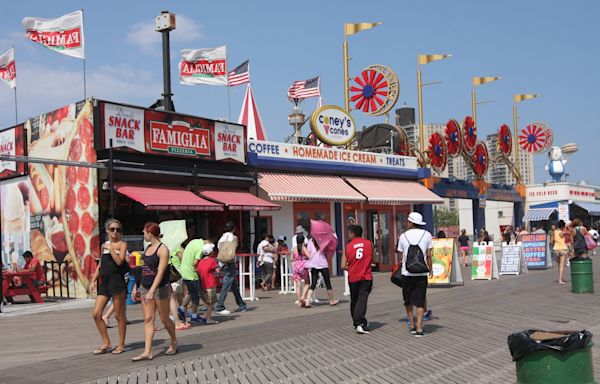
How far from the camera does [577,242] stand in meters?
16.8

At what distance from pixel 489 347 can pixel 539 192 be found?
38020 mm

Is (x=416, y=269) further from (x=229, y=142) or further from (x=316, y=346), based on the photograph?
(x=229, y=142)

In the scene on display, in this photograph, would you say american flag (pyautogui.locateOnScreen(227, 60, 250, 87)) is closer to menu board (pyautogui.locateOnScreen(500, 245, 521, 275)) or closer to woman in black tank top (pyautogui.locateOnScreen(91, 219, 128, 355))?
menu board (pyautogui.locateOnScreen(500, 245, 521, 275))

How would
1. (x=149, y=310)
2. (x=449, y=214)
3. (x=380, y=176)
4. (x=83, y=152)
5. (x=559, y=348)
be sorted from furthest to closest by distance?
→ (x=449, y=214) < (x=380, y=176) < (x=83, y=152) < (x=149, y=310) < (x=559, y=348)

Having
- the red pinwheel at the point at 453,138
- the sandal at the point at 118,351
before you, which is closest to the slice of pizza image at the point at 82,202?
the sandal at the point at 118,351

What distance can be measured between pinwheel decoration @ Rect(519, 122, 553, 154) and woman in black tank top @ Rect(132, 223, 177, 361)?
4091 centimetres

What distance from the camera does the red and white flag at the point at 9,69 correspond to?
19.2 m

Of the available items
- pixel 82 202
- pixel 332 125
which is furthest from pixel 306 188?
pixel 82 202

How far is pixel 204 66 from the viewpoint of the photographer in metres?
21.6

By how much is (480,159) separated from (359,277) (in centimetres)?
2673

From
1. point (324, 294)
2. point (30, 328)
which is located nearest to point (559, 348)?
point (30, 328)

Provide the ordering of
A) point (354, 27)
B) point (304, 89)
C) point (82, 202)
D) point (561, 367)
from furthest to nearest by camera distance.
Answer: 1. point (354, 27)
2. point (304, 89)
3. point (82, 202)
4. point (561, 367)

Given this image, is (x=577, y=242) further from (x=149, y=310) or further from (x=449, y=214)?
(x=449, y=214)

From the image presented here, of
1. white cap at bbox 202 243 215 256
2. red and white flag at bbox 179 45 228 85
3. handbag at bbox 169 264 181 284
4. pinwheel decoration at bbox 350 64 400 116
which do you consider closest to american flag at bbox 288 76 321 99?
pinwheel decoration at bbox 350 64 400 116
